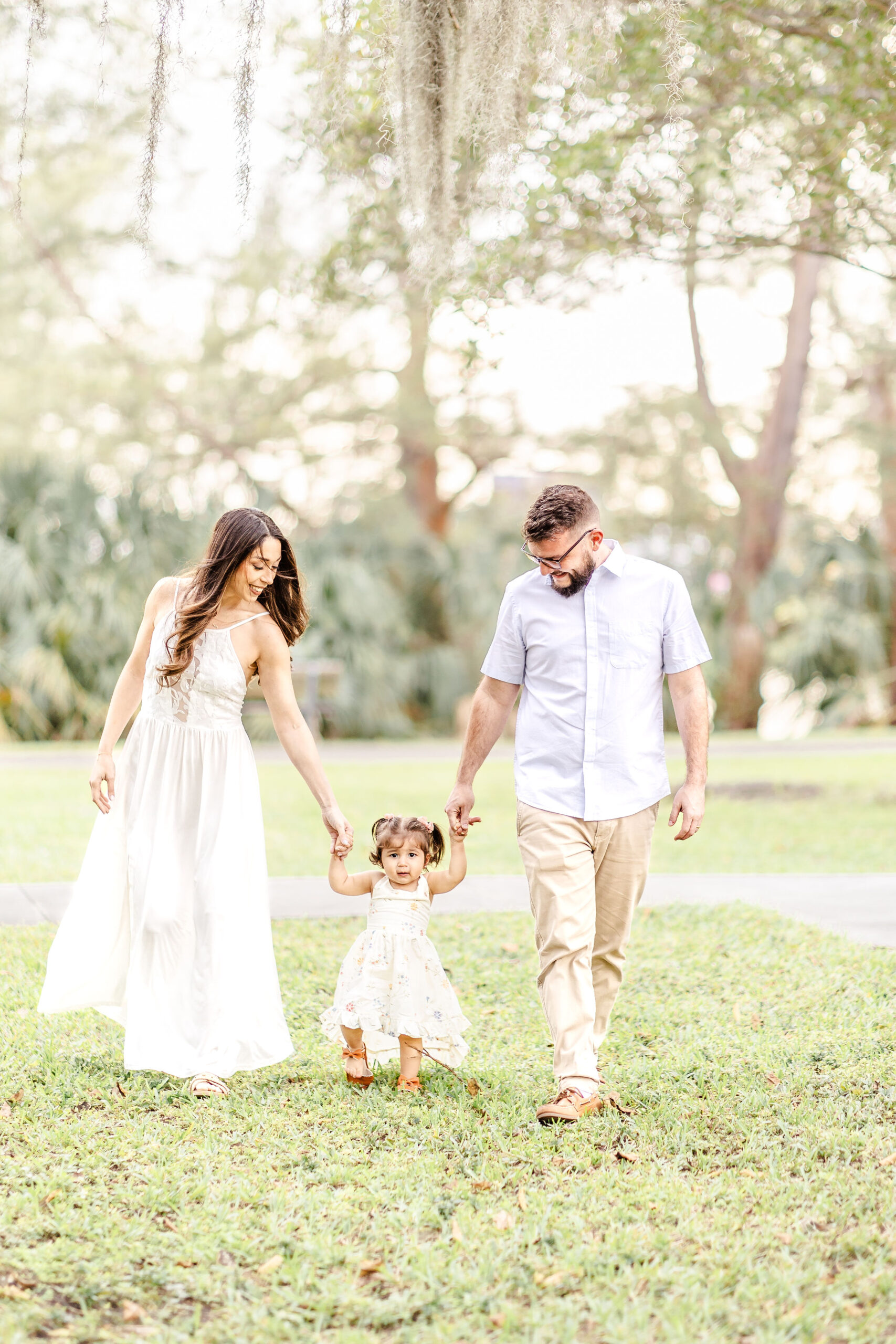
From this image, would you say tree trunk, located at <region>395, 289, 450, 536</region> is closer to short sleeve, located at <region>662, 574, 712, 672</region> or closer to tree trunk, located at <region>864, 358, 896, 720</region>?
tree trunk, located at <region>864, 358, 896, 720</region>

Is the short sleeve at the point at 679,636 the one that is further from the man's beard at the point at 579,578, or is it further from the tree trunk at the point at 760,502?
the tree trunk at the point at 760,502

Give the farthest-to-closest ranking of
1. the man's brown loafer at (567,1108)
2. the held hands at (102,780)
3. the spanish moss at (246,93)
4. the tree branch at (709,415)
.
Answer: the tree branch at (709,415), the spanish moss at (246,93), the held hands at (102,780), the man's brown loafer at (567,1108)

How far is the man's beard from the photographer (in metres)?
4.29

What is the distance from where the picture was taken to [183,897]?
454cm

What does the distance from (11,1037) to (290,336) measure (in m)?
15.6

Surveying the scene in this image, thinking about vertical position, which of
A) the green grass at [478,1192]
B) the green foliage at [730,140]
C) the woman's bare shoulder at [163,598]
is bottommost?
the green grass at [478,1192]

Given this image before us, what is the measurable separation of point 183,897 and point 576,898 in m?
1.29

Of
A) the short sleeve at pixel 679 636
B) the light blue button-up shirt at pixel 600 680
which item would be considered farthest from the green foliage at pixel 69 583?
the short sleeve at pixel 679 636

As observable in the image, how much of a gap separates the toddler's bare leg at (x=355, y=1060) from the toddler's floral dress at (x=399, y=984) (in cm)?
3

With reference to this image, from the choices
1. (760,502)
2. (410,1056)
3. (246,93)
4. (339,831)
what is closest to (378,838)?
(339,831)

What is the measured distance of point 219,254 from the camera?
63.0 feet

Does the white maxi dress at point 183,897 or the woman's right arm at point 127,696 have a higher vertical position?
the woman's right arm at point 127,696

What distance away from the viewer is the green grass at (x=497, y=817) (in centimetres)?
881

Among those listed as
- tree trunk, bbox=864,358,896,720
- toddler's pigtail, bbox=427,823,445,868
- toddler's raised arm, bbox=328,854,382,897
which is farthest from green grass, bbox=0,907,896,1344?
tree trunk, bbox=864,358,896,720
